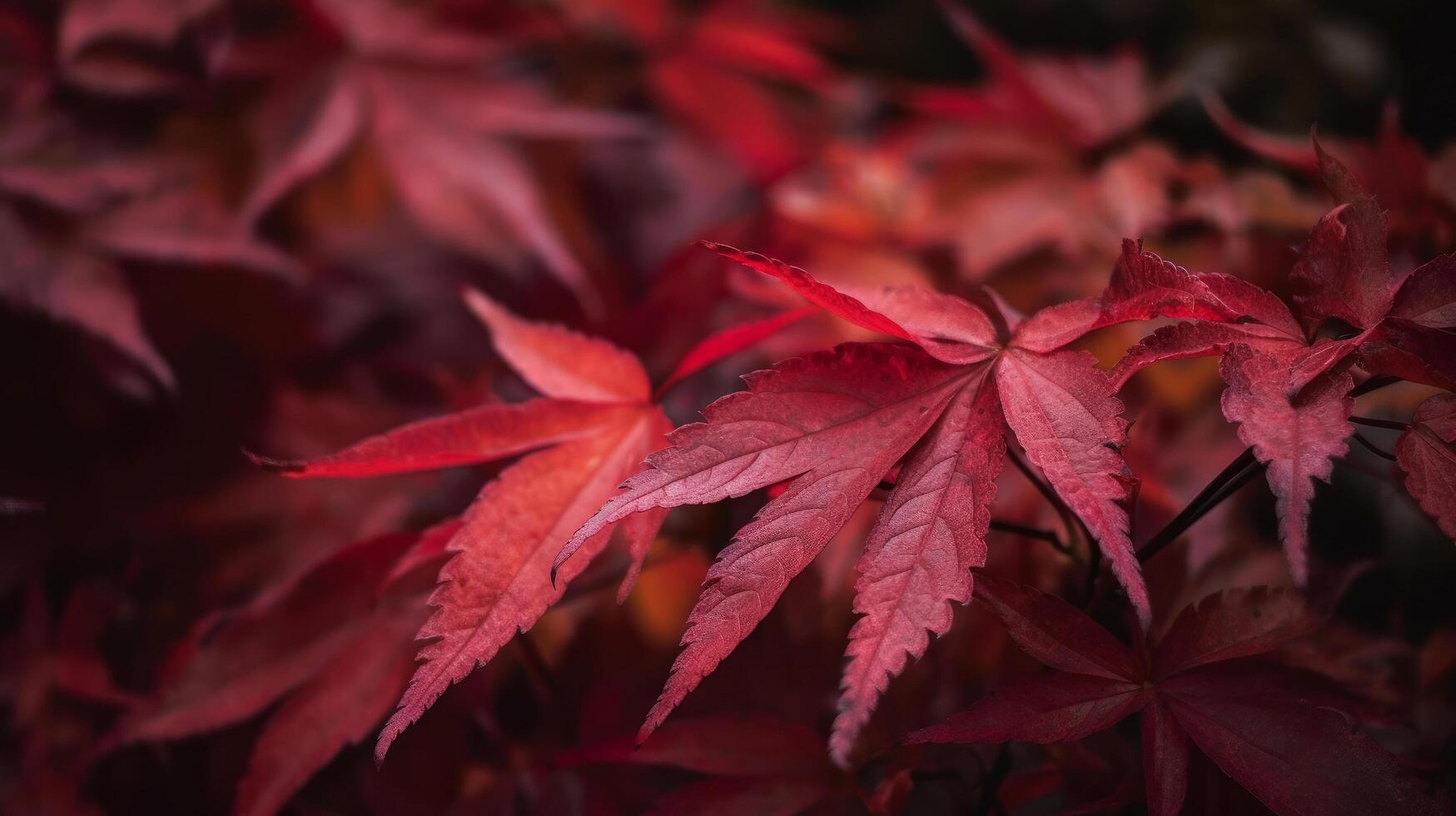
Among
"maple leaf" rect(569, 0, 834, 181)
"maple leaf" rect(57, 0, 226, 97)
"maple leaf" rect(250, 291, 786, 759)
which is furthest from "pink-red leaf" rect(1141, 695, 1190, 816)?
"maple leaf" rect(57, 0, 226, 97)

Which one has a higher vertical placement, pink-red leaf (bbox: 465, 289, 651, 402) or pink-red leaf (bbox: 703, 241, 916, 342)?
pink-red leaf (bbox: 703, 241, 916, 342)

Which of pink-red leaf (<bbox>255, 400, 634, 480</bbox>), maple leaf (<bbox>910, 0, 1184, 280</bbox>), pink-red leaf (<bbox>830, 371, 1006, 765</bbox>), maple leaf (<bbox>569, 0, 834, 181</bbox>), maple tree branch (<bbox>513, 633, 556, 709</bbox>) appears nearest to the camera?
pink-red leaf (<bbox>830, 371, 1006, 765</bbox>)

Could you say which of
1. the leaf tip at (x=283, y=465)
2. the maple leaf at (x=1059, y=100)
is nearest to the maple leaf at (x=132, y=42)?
the leaf tip at (x=283, y=465)

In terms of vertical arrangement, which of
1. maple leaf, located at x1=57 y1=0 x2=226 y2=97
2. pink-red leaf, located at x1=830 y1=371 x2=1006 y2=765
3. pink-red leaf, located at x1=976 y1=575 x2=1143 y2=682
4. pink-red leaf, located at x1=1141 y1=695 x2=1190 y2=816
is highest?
maple leaf, located at x1=57 y1=0 x2=226 y2=97

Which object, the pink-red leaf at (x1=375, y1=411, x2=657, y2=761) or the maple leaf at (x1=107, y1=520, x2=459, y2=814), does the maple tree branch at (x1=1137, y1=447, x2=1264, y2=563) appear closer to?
the pink-red leaf at (x1=375, y1=411, x2=657, y2=761)

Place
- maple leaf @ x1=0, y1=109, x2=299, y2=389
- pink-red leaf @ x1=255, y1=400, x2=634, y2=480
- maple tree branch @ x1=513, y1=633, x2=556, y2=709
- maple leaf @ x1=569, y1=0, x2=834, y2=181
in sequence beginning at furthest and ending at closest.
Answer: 1. maple leaf @ x1=569, y1=0, x2=834, y2=181
2. maple leaf @ x1=0, y1=109, x2=299, y2=389
3. maple tree branch @ x1=513, y1=633, x2=556, y2=709
4. pink-red leaf @ x1=255, y1=400, x2=634, y2=480

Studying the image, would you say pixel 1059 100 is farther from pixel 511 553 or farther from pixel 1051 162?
pixel 511 553

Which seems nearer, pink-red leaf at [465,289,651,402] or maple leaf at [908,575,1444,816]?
maple leaf at [908,575,1444,816]

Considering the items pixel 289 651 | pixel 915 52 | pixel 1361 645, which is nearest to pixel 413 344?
pixel 289 651
